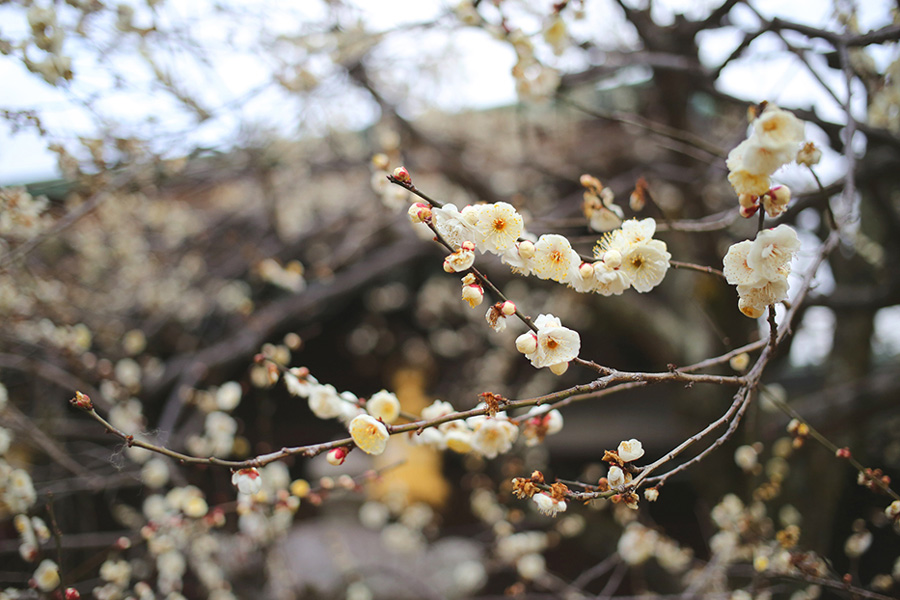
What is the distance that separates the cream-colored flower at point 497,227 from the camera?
0.90 meters

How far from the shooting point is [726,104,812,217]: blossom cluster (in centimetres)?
75

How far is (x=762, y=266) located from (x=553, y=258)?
0.33 m

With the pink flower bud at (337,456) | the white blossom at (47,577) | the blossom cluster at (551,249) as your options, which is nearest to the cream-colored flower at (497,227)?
the blossom cluster at (551,249)

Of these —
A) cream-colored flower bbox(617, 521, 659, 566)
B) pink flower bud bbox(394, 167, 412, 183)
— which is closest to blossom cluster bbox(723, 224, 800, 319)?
pink flower bud bbox(394, 167, 412, 183)

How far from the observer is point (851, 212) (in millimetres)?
1239

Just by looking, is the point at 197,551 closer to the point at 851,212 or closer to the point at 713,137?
the point at 851,212

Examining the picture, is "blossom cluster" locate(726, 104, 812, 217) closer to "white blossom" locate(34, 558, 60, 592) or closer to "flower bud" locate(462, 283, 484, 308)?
"flower bud" locate(462, 283, 484, 308)

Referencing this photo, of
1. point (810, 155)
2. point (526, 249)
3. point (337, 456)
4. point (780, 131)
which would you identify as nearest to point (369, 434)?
point (337, 456)

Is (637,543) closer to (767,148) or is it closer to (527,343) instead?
(527,343)

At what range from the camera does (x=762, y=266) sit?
0.82 meters

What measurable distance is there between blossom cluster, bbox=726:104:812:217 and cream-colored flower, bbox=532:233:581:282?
0.28m

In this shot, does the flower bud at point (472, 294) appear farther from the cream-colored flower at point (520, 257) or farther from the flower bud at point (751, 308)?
the flower bud at point (751, 308)

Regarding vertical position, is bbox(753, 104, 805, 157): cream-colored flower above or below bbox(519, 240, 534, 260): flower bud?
above

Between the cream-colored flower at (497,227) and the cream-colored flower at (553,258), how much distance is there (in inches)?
2.1
